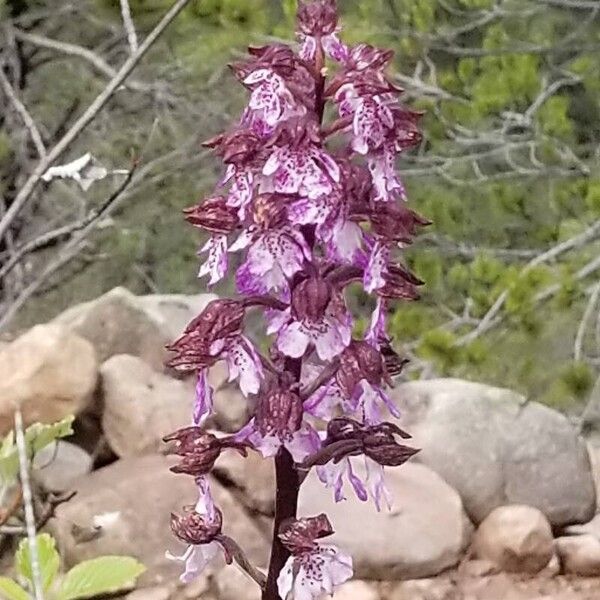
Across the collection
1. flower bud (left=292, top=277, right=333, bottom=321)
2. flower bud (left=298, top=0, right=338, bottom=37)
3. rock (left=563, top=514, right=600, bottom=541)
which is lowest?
rock (left=563, top=514, right=600, bottom=541)

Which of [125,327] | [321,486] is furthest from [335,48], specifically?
[125,327]

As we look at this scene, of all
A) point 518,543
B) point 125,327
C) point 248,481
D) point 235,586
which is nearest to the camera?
point 235,586

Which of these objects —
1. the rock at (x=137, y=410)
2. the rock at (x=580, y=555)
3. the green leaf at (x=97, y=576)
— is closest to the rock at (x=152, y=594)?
the rock at (x=137, y=410)

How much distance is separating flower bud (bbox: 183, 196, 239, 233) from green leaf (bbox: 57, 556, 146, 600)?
0.45 m

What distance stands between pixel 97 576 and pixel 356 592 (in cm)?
81

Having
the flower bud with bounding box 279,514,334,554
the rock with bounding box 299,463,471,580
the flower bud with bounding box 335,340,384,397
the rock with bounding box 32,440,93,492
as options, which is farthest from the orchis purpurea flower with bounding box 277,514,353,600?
the rock with bounding box 32,440,93,492

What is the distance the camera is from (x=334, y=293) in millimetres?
935

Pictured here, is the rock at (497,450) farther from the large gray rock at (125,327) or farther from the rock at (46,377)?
the rock at (46,377)

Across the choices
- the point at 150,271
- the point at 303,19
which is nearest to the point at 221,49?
the point at 150,271

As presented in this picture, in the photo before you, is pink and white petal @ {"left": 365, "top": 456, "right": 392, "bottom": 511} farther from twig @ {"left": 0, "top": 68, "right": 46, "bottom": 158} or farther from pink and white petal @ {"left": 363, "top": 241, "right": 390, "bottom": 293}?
twig @ {"left": 0, "top": 68, "right": 46, "bottom": 158}

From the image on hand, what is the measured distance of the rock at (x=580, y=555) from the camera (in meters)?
2.24

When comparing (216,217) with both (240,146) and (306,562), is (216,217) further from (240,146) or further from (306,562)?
(306,562)

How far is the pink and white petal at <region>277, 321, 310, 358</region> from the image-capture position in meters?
0.93

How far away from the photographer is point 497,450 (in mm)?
2414
